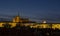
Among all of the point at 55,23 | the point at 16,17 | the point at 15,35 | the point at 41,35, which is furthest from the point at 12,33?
the point at 16,17

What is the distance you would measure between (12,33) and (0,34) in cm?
120

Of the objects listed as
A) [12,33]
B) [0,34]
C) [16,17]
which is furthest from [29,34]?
[16,17]

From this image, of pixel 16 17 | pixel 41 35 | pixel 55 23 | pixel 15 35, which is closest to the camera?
pixel 41 35

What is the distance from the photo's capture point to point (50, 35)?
59.0 feet

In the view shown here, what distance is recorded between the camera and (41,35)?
653 inches

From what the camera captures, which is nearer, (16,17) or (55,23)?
(55,23)

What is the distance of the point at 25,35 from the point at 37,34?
139cm

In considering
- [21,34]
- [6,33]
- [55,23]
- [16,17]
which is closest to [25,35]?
[21,34]

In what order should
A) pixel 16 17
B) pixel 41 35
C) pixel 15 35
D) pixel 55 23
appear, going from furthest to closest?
pixel 16 17, pixel 55 23, pixel 15 35, pixel 41 35

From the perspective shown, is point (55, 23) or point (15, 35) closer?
point (15, 35)

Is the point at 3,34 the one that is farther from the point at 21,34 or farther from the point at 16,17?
the point at 16,17

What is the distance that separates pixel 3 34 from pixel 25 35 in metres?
2.16

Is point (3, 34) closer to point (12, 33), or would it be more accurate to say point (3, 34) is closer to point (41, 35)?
point (12, 33)

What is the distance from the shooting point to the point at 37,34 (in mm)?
17203
